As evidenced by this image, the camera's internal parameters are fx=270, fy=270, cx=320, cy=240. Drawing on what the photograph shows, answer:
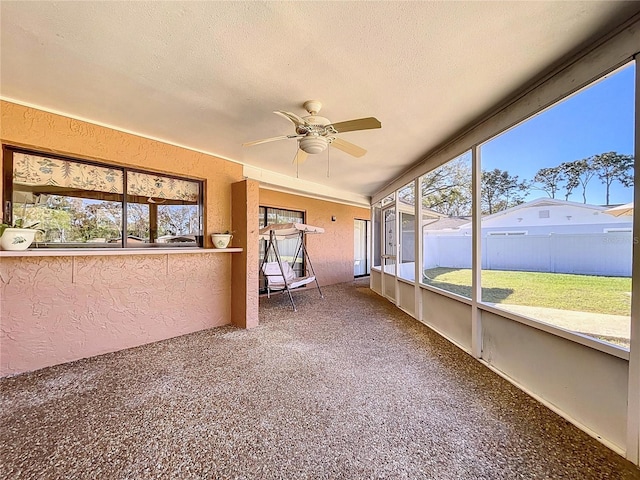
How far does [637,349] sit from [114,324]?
4408mm

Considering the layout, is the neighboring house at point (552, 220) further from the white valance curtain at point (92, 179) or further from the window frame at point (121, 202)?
the white valance curtain at point (92, 179)

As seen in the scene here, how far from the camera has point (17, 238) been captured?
2363 mm

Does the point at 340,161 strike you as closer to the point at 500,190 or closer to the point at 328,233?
the point at 500,190

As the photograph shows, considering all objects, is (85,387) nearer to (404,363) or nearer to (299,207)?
(404,363)

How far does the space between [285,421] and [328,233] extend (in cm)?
581

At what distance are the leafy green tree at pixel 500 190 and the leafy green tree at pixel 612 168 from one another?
0.57m

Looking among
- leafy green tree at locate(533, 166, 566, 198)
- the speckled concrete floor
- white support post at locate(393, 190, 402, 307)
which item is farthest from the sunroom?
white support post at locate(393, 190, 402, 307)

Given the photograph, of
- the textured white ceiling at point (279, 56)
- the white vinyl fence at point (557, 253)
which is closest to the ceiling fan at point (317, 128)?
the textured white ceiling at point (279, 56)

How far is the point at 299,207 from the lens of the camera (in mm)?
6715

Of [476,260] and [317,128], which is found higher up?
[317,128]

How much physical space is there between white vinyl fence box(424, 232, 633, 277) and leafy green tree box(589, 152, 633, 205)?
11.8 inches

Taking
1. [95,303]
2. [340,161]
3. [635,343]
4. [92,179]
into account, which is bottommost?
[95,303]

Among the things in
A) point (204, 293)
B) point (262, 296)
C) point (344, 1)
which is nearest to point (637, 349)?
point (344, 1)

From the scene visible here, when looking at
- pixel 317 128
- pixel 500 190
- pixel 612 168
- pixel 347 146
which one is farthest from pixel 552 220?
pixel 317 128
